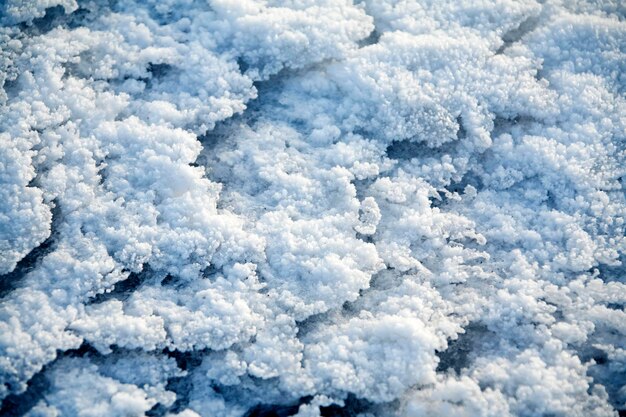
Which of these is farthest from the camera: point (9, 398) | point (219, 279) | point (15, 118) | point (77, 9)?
point (77, 9)

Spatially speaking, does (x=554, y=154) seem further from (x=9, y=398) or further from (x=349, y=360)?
(x=9, y=398)

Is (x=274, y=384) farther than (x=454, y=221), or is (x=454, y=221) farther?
(x=454, y=221)

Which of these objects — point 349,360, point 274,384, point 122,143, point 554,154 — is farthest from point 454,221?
point 122,143

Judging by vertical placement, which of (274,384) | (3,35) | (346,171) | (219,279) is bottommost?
(274,384)

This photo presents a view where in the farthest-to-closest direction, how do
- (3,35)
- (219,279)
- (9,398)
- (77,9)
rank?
(77,9) → (3,35) → (219,279) → (9,398)

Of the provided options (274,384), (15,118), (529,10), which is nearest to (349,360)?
(274,384)

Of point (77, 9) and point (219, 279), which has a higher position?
point (77, 9)

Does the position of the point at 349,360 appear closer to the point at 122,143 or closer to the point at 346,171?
the point at 346,171
